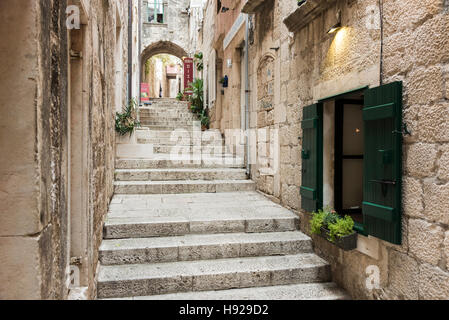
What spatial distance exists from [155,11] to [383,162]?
18125 millimetres

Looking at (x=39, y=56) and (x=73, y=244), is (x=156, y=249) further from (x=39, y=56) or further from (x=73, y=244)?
(x=39, y=56)

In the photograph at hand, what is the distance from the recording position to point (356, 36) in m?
3.08

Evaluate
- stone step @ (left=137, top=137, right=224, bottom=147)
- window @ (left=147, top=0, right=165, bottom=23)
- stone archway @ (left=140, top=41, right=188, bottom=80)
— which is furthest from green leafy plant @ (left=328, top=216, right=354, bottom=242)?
window @ (left=147, top=0, right=165, bottom=23)

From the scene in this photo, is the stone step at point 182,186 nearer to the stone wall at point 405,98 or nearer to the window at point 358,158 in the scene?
the stone wall at point 405,98

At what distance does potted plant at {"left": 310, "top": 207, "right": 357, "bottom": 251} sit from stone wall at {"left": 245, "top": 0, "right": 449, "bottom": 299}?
0.11 meters

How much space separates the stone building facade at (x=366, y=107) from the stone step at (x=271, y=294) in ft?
0.57

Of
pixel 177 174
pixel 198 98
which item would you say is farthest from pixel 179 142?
pixel 198 98

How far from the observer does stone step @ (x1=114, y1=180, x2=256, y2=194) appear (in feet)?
17.4

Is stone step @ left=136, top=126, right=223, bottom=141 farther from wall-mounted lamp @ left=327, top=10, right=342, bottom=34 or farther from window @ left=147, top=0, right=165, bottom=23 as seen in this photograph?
window @ left=147, top=0, right=165, bottom=23

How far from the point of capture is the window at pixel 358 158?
8.27ft

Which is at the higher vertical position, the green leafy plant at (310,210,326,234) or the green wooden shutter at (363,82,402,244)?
the green wooden shutter at (363,82,402,244)

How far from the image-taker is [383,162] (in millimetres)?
2562

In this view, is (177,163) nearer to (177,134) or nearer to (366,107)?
(177,134)
